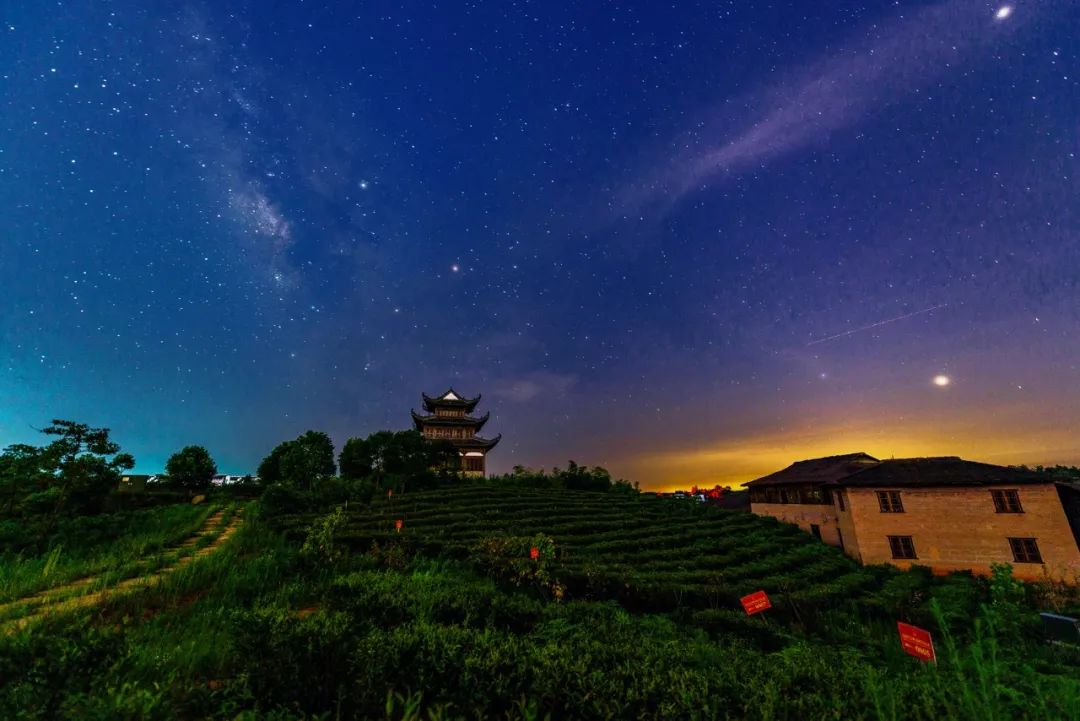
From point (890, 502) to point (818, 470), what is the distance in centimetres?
968

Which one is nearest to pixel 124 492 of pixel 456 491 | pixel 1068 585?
pixel 456 491

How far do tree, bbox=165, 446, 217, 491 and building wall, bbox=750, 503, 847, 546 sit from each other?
153ft

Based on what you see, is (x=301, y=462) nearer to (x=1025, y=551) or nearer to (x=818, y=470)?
(x=818, y=470)

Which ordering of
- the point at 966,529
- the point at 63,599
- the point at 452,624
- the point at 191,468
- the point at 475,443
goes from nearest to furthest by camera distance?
the point at 452,624 < the point at 63,599 < the point at 966,529 < the point at 191,468 < the point at 475,443

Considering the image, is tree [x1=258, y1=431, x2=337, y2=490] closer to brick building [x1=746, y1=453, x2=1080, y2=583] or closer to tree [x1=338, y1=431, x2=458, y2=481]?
tree [x1=338, y1=431, x2=458, y2=481]

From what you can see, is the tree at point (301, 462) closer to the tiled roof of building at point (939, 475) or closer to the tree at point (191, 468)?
the tree at point (191, 468)

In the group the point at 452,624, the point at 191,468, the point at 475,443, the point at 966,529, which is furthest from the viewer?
the point at 475,443

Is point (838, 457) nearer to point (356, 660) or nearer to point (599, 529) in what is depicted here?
point (599, 529)

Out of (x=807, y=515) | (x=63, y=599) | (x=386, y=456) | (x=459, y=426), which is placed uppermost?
(x=459, y=426)

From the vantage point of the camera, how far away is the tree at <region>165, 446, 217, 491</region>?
32562mm

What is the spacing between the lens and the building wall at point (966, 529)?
20016 millimetres

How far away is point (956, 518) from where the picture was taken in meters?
22.0

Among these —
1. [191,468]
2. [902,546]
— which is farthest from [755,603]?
[191,468]

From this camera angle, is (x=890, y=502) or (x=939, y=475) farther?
(x=890, y=502)
